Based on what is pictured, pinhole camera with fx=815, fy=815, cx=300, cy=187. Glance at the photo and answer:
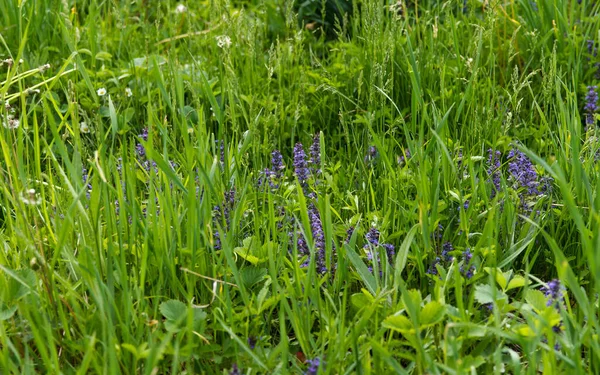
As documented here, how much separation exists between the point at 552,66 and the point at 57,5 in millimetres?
2287

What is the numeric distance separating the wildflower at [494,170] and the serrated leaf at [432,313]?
2.55ft

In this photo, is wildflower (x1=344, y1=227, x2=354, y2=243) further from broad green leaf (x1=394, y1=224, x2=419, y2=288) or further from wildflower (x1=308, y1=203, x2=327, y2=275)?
broad green leaf (x1=394, y1=224, x2=419, y2=288)

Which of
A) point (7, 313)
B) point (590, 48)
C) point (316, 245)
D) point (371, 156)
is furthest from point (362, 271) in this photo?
point (590, 48)

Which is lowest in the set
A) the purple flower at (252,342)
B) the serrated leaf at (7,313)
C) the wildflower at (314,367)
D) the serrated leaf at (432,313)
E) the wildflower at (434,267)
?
the purple flower at (252,342)

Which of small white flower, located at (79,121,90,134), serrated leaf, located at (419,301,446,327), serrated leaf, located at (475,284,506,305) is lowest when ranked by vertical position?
serrated leaf, located at (475,284,506,305)

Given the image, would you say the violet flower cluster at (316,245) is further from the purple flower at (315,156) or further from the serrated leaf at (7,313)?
the serrated leaf at (7,313)

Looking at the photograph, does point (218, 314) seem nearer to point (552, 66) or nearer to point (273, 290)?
point (273, 290)

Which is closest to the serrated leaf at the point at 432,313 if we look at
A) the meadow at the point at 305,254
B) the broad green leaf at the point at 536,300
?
the meadow at the point at 305,254

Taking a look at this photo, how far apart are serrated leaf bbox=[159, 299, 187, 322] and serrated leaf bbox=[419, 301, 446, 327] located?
56 cm

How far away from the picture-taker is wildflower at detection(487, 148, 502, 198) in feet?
8.56

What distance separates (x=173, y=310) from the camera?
196cm

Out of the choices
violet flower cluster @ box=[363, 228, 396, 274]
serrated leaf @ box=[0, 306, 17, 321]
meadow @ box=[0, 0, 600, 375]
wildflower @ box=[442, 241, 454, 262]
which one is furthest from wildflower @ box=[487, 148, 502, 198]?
serrated leaf @ box=[0, 306, 17, 321]

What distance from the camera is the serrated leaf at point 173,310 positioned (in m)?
1.94

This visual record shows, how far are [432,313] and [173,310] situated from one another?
0.61 metres
